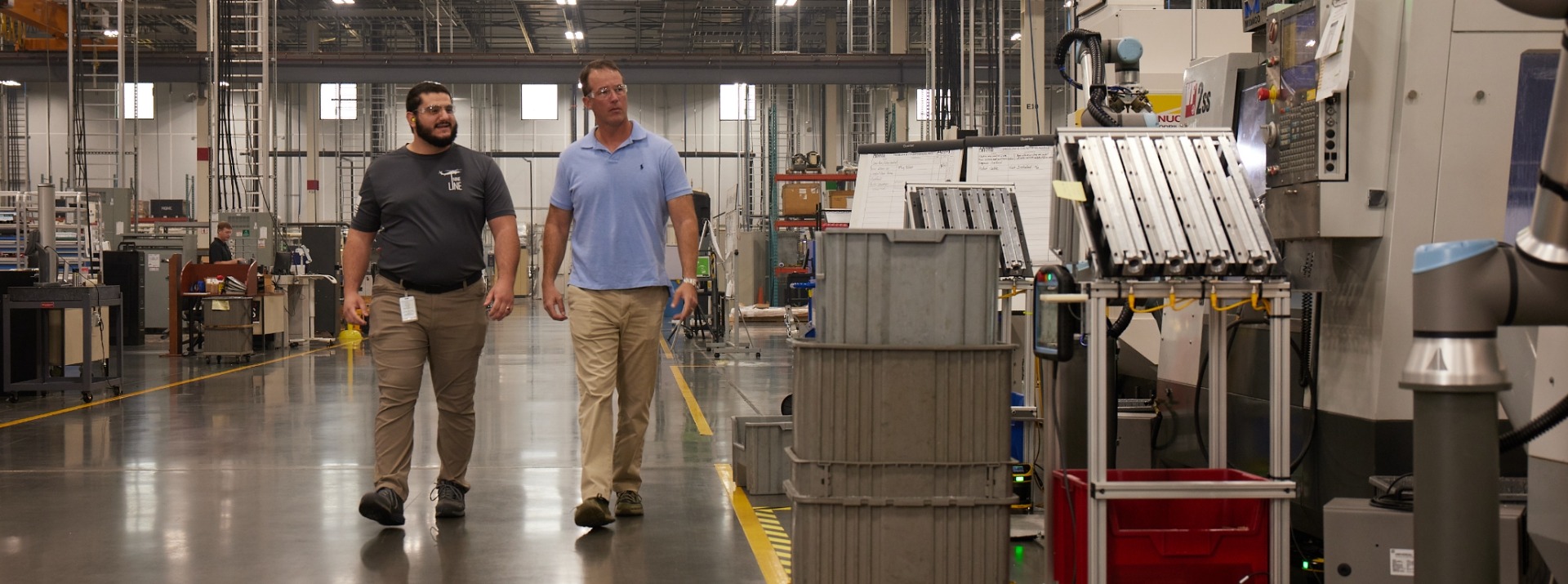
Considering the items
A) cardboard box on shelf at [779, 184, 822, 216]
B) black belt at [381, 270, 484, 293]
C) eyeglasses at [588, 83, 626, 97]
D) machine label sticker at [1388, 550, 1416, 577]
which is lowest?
machine label sticker at [1388, 550, 1416, 577]

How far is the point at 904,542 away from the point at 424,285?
2228 millimetres

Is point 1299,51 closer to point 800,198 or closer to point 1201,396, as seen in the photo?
point 1201,396

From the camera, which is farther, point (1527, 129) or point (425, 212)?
point (425, 212)

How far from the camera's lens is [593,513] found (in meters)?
4.48

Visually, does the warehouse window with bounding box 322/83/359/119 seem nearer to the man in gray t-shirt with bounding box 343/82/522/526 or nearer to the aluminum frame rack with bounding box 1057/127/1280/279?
the man in gray t-shirt with bounding box 343/82/522/526

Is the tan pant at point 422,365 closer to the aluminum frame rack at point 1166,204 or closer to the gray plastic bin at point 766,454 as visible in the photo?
the gray plastic bin at point 766,454

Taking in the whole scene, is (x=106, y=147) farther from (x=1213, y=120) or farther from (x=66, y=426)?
(x=1213, y=120)

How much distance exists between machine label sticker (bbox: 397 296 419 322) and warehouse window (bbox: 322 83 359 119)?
26880mm

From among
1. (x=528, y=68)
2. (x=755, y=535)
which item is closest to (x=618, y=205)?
(x=755, y=535)

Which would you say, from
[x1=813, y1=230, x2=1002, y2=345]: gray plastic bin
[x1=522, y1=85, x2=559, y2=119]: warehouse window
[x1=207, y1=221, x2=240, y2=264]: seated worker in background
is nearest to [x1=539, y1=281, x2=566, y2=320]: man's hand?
[x1=813, y1=230, x2=1002, y2=345]: gray plastic bin

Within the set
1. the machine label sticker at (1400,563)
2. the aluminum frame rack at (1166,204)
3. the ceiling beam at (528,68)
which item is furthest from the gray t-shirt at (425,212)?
the ceiling beam at (528,68)

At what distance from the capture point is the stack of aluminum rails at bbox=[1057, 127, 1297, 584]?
9.81 feet

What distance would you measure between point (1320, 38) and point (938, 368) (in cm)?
159

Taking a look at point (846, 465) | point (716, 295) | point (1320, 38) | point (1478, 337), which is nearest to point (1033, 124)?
point (716, 295)
